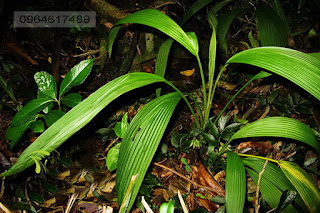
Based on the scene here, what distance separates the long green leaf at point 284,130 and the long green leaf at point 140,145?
0.38 meters

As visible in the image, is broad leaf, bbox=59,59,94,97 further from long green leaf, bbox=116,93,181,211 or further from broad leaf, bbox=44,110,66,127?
long green leaf, bbox=116,93,181,211

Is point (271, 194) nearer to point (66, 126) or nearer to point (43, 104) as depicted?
point (66, 126)

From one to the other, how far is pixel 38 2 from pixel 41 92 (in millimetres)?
962

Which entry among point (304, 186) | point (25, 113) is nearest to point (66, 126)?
point (25, 113)

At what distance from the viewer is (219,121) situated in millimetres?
1221

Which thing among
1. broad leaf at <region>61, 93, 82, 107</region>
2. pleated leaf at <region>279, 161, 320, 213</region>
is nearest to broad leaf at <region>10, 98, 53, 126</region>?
broad leaf at <region>61, 93, 82, 107</region>

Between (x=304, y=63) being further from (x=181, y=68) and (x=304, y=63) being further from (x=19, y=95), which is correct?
(x=19, y=95)

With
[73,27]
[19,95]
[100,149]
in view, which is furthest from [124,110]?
[73,27]

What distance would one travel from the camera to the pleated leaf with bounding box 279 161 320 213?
3.02 feet

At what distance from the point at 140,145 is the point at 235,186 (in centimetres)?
39

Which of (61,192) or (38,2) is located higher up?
(38,2)

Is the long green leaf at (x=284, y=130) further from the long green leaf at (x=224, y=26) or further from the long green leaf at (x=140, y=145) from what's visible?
the long green leaf at (x=224, y=26)

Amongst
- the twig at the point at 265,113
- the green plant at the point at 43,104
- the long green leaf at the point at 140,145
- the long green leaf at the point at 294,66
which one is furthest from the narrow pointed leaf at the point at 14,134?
the twig at the point at 265,113

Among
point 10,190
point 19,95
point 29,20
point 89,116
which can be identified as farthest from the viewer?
point 29,20
